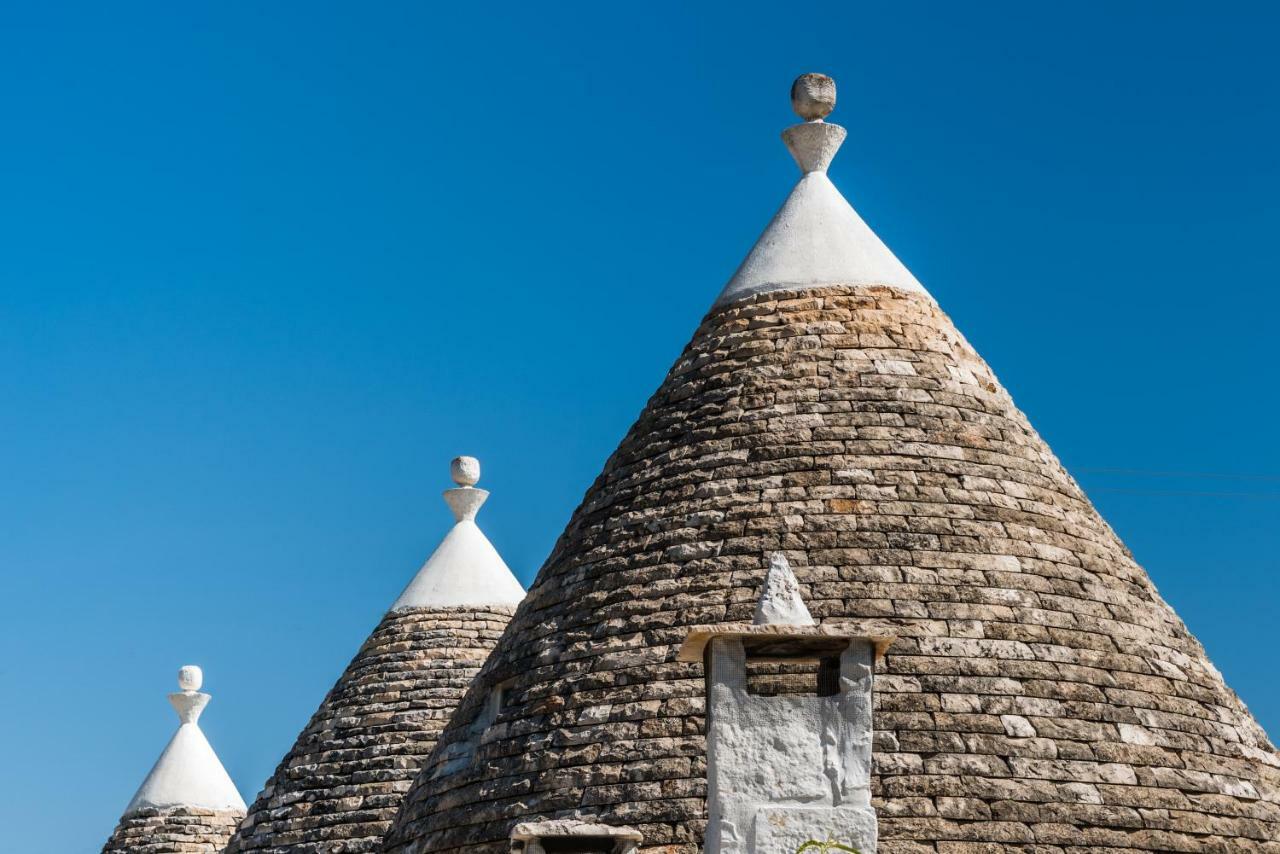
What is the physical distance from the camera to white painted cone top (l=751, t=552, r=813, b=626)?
1092 centimetres

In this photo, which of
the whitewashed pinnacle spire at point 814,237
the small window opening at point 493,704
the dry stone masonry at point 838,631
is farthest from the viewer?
the whitewashed pinnacle spire at point 814,237

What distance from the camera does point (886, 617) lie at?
13.5 m

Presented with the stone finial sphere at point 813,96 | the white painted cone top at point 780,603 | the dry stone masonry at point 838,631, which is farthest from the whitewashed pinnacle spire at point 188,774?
the white painted cone top at point 780,603

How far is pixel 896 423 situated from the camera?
14.8m

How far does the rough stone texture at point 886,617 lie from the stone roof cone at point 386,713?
4.38 meters

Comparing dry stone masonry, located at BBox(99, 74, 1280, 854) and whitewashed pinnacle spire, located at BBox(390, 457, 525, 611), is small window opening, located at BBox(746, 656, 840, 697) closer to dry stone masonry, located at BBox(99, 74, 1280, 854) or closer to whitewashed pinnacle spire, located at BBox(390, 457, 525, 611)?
dry stone masonry, located at BBox(99, 74, 1280, 854)

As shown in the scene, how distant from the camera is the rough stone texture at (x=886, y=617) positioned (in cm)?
1295

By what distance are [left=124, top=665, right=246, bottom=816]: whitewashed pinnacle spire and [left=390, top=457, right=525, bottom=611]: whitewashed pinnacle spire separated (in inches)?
203

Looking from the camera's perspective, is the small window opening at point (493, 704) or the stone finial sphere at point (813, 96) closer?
the small window opening at point (493, 704)

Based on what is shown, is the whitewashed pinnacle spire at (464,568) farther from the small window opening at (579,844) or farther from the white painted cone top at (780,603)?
the white painted cone top at (780,603)

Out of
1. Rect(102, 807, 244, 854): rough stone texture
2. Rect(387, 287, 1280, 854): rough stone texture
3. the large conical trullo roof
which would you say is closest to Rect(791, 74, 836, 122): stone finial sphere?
the large conical trullo roof

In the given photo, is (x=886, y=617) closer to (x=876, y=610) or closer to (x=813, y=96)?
(x=876, y=610)

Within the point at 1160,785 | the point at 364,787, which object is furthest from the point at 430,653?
the point at 1160,785

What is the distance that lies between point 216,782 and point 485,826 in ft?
41.3
